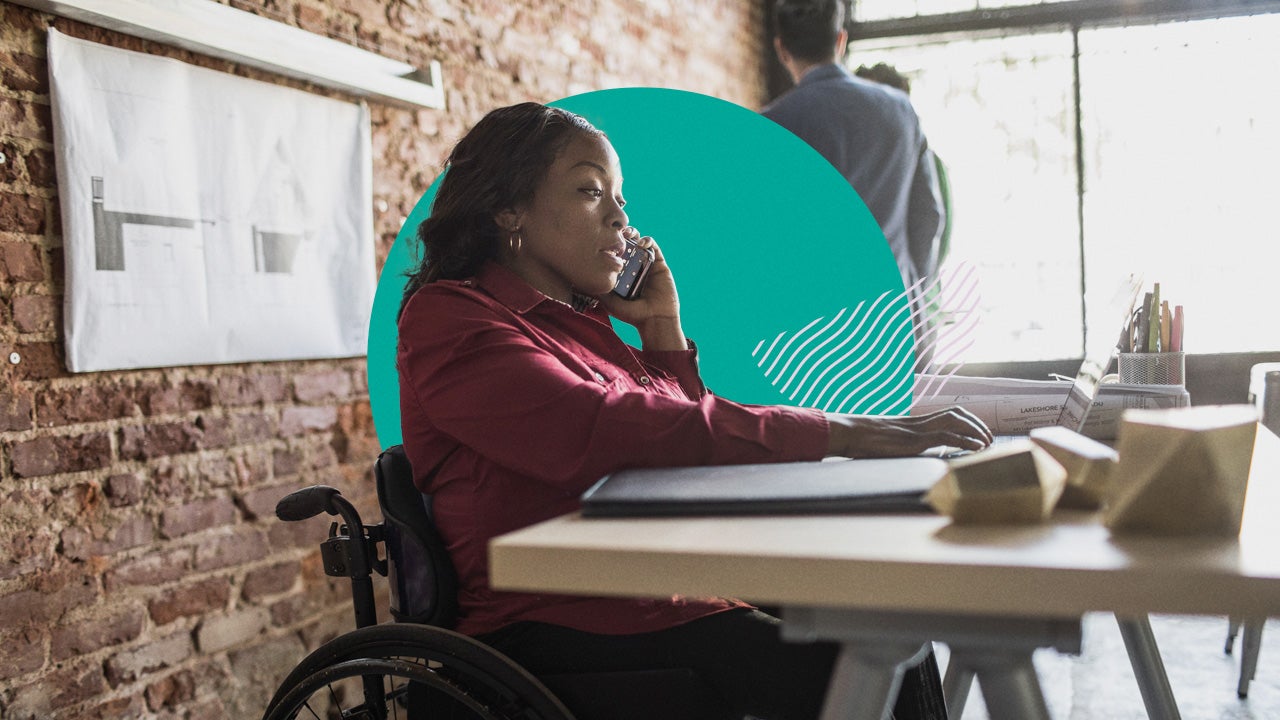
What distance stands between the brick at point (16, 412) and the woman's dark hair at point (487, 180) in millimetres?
670

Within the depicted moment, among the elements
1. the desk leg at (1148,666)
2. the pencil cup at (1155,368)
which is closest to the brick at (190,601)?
the desk leg at (1148,666)

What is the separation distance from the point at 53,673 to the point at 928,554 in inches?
64.1

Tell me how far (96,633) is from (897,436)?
1437 mm

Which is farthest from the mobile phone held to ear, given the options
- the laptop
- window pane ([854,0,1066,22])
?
window pane ([854,0,1066,22])

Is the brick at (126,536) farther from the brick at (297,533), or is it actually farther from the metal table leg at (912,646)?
the metal table leg at (912,646)

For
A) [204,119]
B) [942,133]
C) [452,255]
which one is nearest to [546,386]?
[452,255]

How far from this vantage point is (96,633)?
175cm

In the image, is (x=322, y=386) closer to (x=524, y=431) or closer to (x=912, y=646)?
(x=524, y=431)

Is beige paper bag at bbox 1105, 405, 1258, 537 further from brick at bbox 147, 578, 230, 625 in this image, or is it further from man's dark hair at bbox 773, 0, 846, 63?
man's dark hair at bbox 773, 0, 846, 63

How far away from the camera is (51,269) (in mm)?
1705

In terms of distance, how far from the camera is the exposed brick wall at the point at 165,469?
5.40ft

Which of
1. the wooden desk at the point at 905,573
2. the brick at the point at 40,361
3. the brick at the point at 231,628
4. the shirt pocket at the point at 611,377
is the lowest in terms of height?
the brick at the point at 231,628

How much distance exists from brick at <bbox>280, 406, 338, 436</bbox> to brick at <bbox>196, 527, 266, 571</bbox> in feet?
0.73

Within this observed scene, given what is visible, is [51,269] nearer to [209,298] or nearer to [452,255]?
[209,298]
